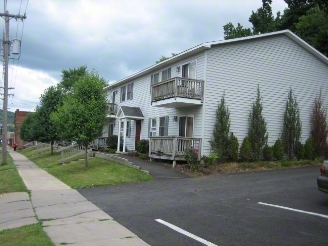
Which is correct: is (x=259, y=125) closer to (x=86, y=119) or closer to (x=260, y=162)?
(x=260, y=162)

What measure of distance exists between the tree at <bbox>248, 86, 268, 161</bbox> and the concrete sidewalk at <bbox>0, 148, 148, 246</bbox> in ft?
33.1

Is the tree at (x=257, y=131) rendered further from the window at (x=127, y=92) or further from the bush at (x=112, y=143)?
the bush at (x=112, y=143)

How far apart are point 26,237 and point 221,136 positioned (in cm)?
1295

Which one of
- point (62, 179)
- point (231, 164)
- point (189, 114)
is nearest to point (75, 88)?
point (62, 179)

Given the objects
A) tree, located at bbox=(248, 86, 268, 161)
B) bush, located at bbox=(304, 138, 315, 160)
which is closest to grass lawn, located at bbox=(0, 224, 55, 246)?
tree, located at bbox=(248, 86, 268, 161)

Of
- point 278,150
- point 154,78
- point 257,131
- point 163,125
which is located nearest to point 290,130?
point 278,150

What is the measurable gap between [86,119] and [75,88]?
6.11ft

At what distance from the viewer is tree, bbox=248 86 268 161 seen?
19.5 metres

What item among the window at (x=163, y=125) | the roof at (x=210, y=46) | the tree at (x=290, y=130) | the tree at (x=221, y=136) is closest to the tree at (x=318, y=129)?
the tree at (x=290, y=130)

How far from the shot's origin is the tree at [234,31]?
115 ft

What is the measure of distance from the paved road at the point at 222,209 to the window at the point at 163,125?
7.53 metres

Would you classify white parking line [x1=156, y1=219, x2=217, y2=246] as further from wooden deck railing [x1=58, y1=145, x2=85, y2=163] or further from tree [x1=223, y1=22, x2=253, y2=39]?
tree [x1=223, y1=22, x2=253, y2=39]

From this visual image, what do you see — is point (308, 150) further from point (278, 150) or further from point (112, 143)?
point (112, 143)

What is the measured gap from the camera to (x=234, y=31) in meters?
37.4
